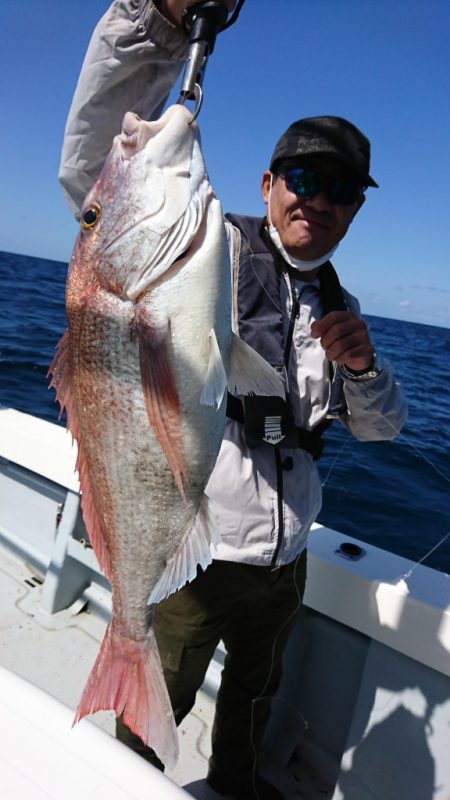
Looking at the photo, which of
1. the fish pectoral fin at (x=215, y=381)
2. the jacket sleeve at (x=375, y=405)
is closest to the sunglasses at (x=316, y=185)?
the jacket sleeve at (x=375, y=405)

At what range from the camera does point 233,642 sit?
100 inches

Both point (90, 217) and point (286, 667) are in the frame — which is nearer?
point (90, 217)

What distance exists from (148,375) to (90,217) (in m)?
0.54

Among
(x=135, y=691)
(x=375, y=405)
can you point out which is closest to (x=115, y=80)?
(x=375, y=405)

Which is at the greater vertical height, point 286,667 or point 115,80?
point 115,80

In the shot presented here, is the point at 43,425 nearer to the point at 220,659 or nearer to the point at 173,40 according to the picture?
the point at 220,659

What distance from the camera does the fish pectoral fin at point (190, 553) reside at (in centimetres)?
169

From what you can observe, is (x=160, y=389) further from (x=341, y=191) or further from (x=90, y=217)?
(x=341, y=191)

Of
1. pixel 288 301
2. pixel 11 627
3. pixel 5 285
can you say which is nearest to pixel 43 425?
pixel 11 627

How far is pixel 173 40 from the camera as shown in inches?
73.0

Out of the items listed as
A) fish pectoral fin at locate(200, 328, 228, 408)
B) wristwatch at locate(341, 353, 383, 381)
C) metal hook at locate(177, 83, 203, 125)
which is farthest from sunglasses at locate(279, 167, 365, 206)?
fish pectoral fin at locate(200, 328, 228, 408)

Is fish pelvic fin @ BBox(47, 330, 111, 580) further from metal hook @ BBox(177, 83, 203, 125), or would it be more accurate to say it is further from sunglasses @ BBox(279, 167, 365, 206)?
sunglasses @ BBox(279, 167, 365, 206)

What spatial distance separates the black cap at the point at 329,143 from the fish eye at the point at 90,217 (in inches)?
39.9

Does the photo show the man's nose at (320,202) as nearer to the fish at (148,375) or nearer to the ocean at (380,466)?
the ocean at (380,466)
